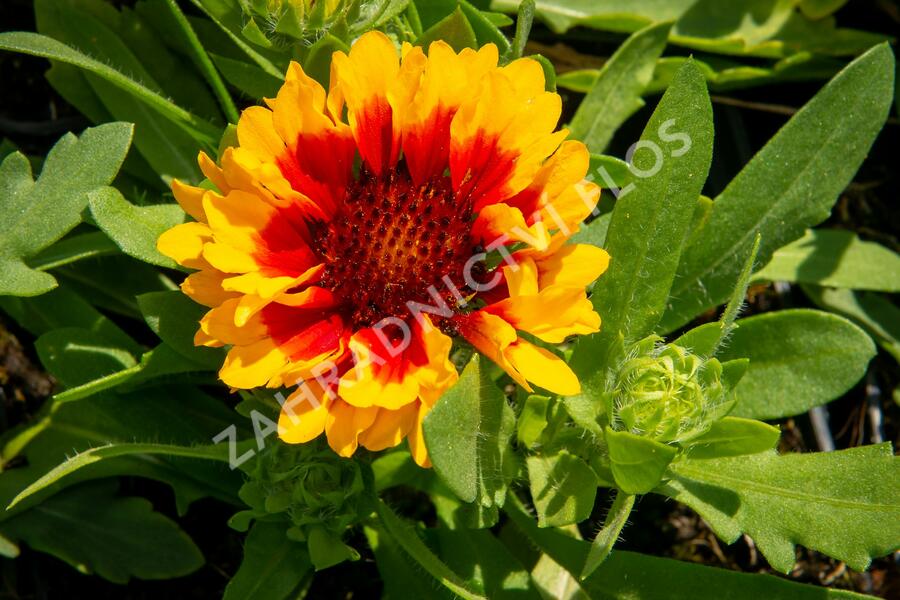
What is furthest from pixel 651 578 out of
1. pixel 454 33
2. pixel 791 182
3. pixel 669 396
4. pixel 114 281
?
pixel 114 281

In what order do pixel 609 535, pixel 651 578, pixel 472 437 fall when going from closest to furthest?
pixel 472 437 < pixel 609 535 < pixel 651 578

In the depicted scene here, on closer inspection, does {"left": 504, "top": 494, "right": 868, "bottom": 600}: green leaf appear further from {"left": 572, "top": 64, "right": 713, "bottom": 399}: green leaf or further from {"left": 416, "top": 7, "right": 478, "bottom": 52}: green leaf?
{"left": 416, "top": 7, "right": 478, "bottom": 52}: green leaf

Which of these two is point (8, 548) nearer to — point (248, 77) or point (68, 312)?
point (68, 312)

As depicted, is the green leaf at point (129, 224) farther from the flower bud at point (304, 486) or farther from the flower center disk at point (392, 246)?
the flower bud at point (304, 486)

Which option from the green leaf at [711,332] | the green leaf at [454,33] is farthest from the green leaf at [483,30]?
the green leaf at [711,332]

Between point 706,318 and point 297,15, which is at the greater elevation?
point 297,15

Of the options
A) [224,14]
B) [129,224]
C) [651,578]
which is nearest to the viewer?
[129,224]

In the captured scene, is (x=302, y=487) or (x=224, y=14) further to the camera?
(x=224, y=14)
